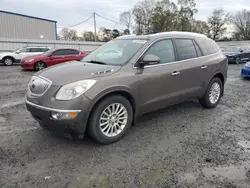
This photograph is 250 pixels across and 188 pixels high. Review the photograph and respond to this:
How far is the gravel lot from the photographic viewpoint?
8.00 feet

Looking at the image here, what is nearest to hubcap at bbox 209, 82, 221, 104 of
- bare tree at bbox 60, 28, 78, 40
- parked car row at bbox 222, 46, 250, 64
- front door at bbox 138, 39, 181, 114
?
front door at bbox 138, 39, 181, 114

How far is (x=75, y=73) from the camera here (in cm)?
308

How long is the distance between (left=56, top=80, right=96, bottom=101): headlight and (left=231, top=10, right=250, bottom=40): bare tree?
5580 centimetres

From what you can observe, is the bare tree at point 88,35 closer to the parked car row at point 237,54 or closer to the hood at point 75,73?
the parked car row at point 237,54

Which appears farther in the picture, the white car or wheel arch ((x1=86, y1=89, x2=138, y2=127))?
the white car

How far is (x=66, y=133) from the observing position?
293 centimetres

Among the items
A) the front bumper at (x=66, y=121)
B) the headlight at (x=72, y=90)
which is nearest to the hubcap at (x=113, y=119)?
the front bumper at (x=66, y=121)

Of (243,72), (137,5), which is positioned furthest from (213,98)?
(137,5)

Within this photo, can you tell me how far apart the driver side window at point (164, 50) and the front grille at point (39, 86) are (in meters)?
1.75

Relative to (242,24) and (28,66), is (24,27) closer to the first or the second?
(28,66)

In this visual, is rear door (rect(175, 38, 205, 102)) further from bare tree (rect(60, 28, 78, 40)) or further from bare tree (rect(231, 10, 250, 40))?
bare tree (rect(231, 10, 250, 40))

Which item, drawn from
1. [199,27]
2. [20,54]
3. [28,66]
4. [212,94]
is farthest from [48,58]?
[199,27]

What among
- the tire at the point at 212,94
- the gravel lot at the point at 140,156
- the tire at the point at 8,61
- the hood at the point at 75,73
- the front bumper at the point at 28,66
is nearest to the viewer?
the gravel lot at the point at 140,156

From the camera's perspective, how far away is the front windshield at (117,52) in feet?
11.8
